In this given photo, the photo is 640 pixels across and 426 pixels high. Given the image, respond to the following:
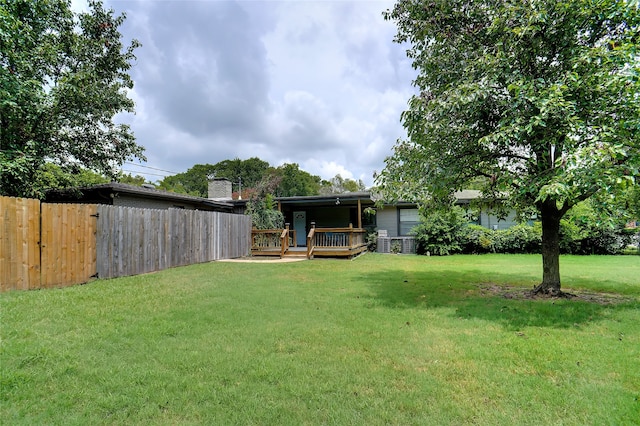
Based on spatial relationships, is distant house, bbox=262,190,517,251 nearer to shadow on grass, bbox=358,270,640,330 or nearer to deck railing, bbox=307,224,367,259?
deck railing, bbox=307,224,367,259

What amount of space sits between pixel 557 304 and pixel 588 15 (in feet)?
15.4

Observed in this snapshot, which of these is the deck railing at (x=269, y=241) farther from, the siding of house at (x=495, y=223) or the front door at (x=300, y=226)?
the siding of house at (x=495, y=223)

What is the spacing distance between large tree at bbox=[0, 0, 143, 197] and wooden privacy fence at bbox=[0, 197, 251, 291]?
214 cm

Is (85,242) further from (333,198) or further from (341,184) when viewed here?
(341,184)

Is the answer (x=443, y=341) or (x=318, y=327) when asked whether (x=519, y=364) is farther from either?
(x=318, y=327)

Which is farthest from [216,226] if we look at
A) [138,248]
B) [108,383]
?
[108,383]

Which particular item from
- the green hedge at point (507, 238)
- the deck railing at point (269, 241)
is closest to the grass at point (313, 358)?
the deck railing at point (269, 241)

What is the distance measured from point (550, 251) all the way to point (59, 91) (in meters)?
12.8

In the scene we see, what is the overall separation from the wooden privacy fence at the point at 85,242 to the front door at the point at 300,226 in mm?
8994

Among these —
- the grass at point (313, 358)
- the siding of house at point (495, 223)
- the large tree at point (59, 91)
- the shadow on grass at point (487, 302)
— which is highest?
the large tree at point (59, 91)

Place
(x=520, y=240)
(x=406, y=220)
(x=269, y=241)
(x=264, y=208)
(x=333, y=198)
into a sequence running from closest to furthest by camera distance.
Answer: (x=269, y=241) → (x=520, y=240) → (x=264, y=208) → (x=333, y=198) → (x=406, y=220)

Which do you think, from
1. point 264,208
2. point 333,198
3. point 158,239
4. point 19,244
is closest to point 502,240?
point 333,198

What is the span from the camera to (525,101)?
4.91 meters

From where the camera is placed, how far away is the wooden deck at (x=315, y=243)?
44.1ft
